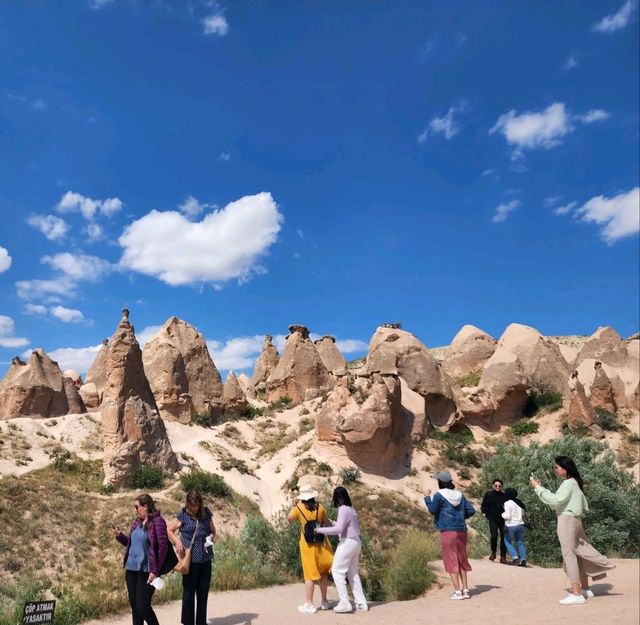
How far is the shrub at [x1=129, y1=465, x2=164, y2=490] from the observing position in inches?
592

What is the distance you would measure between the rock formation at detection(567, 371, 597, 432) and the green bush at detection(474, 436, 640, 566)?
726 centimetres

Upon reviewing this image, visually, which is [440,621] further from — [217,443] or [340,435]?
[217,443]

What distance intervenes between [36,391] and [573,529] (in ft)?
68.2

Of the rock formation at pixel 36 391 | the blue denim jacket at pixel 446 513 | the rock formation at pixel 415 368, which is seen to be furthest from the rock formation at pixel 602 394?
the rock formation at pixel 36 391

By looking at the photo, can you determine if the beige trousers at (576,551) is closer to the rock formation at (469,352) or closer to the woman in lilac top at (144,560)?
the woman in lilac top at (144,560)

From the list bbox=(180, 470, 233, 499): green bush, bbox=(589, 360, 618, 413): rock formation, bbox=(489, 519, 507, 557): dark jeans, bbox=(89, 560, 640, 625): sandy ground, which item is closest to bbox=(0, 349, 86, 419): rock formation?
bbox=(180, 470, 233, 499): green bush

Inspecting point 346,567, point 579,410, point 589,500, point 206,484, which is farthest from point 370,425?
point 346,567

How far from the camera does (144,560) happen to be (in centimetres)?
461

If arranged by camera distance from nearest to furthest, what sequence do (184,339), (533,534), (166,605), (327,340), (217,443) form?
(166,605), (533,534), (217,443), (184,339), (327,340)

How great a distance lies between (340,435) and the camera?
18.0m

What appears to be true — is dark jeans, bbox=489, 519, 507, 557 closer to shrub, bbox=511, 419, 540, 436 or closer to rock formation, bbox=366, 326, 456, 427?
rock formation, bbox=366, 326, 456, 427

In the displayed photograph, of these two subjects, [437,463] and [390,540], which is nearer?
[390,540]

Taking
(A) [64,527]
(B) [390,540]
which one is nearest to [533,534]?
(B) [390,540]

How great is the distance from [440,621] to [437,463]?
14.0 m
